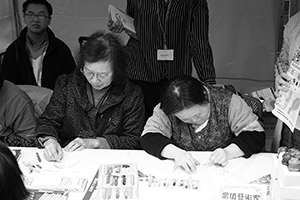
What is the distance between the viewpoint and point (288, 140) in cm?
221

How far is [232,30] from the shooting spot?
409cm

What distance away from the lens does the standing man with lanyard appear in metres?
2.79

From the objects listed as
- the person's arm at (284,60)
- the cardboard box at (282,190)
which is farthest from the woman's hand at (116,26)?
the cardboard box at (282,190)

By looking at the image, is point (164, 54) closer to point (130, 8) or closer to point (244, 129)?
point (130, 8)

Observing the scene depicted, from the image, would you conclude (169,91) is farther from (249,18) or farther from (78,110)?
(249,18)

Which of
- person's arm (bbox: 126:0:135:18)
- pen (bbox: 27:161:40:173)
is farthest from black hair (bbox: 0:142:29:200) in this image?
person's arm (bbox: 126:0:135:18)

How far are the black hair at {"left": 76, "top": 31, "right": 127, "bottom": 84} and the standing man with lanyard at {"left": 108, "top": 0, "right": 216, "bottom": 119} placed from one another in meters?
0.53

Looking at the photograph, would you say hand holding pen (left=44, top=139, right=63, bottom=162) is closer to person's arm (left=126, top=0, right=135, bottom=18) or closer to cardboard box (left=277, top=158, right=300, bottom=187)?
cardboard box (left=277, top=158, right=300, bottom=187)

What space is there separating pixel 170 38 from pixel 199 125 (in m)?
0.86

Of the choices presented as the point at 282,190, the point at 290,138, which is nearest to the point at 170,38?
the point at 290,138

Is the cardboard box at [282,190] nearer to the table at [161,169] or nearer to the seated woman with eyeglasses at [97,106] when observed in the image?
the table at [161,169]

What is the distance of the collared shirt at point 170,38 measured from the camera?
2.79m

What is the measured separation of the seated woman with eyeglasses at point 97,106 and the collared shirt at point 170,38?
0.52 meters

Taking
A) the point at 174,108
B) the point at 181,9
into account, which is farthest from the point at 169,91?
the point at 181,9
